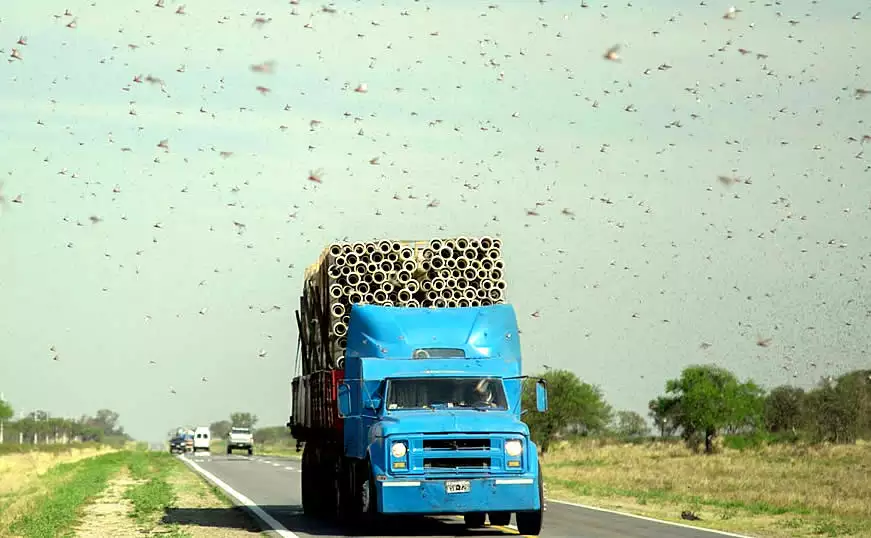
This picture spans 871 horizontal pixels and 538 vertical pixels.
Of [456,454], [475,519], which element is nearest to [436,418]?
Result: [456,454]

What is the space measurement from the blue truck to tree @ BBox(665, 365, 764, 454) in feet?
196

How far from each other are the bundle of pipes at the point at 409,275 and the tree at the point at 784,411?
244 ft

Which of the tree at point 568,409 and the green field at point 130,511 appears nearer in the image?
the green field at point 130,511

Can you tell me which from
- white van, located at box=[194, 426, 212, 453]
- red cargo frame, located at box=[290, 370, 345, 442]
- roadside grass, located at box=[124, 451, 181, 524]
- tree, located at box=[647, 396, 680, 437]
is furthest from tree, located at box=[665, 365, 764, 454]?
red cargo frame, located at box=[290, 370, 345, 442]

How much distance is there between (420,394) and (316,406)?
4.24 meters

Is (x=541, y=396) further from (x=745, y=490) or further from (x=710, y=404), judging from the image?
(x=710, y=404)

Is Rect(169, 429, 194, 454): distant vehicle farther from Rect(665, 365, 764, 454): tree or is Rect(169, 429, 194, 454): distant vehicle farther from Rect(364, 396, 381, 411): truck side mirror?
Rect(364, 396, 381, 411): truck side mirror

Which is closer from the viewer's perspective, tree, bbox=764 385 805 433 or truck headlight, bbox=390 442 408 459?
truck headlight, bbox=390 442 408 459

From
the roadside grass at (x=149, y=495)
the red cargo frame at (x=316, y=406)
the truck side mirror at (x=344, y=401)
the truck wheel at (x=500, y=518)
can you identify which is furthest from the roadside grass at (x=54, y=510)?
the truck wheel at (x=500, y=518)

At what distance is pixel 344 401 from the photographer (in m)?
21.8

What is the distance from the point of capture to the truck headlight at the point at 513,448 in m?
20.6

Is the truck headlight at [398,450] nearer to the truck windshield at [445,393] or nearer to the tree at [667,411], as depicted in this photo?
the truck windshield at [445,393]

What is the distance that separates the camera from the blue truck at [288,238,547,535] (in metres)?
20.4

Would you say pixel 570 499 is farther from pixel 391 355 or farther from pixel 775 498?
pixel 391 355
